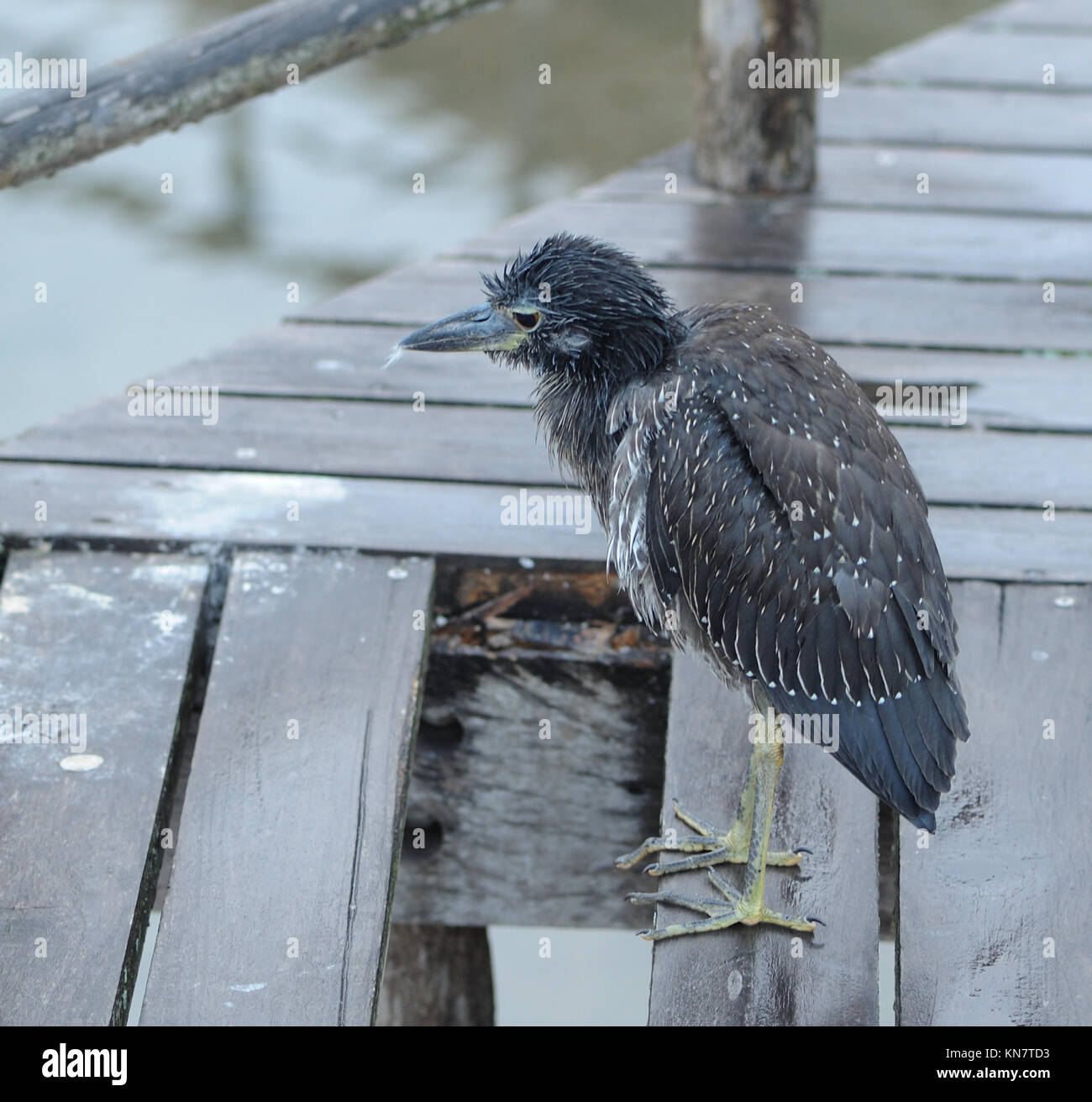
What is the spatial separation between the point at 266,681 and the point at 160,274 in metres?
5.57

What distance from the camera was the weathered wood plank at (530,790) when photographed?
3.31 metres

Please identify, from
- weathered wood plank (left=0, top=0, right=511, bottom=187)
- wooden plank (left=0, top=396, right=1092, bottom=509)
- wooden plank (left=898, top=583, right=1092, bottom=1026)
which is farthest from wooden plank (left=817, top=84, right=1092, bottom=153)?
wooden plank (left=898, top=583, right=1092, bottom=1026)

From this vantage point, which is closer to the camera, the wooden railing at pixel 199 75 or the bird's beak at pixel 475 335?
the bird's beak at pixel 475 335

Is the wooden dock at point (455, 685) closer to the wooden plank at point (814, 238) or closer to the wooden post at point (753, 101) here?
the wooden plank at point (814, 238)

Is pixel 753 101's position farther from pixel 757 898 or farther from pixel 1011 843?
pixel 757 898

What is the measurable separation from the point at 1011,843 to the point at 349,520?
4.98ft

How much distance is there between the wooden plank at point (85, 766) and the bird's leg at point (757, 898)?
91 centimetres

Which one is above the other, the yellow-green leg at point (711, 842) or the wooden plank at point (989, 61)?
the wooden plank at point (989, 61)

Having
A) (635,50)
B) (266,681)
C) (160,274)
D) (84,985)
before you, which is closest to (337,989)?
(84,985)

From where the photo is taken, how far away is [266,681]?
119 inches

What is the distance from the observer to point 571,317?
2836 mm

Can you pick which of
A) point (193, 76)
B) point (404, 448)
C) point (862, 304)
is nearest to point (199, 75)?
point (193, 76)

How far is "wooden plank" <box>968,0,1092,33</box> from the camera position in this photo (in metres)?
6.22

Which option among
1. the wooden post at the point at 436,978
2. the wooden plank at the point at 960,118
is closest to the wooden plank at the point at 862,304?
the wooden plank at the point at 960,118
